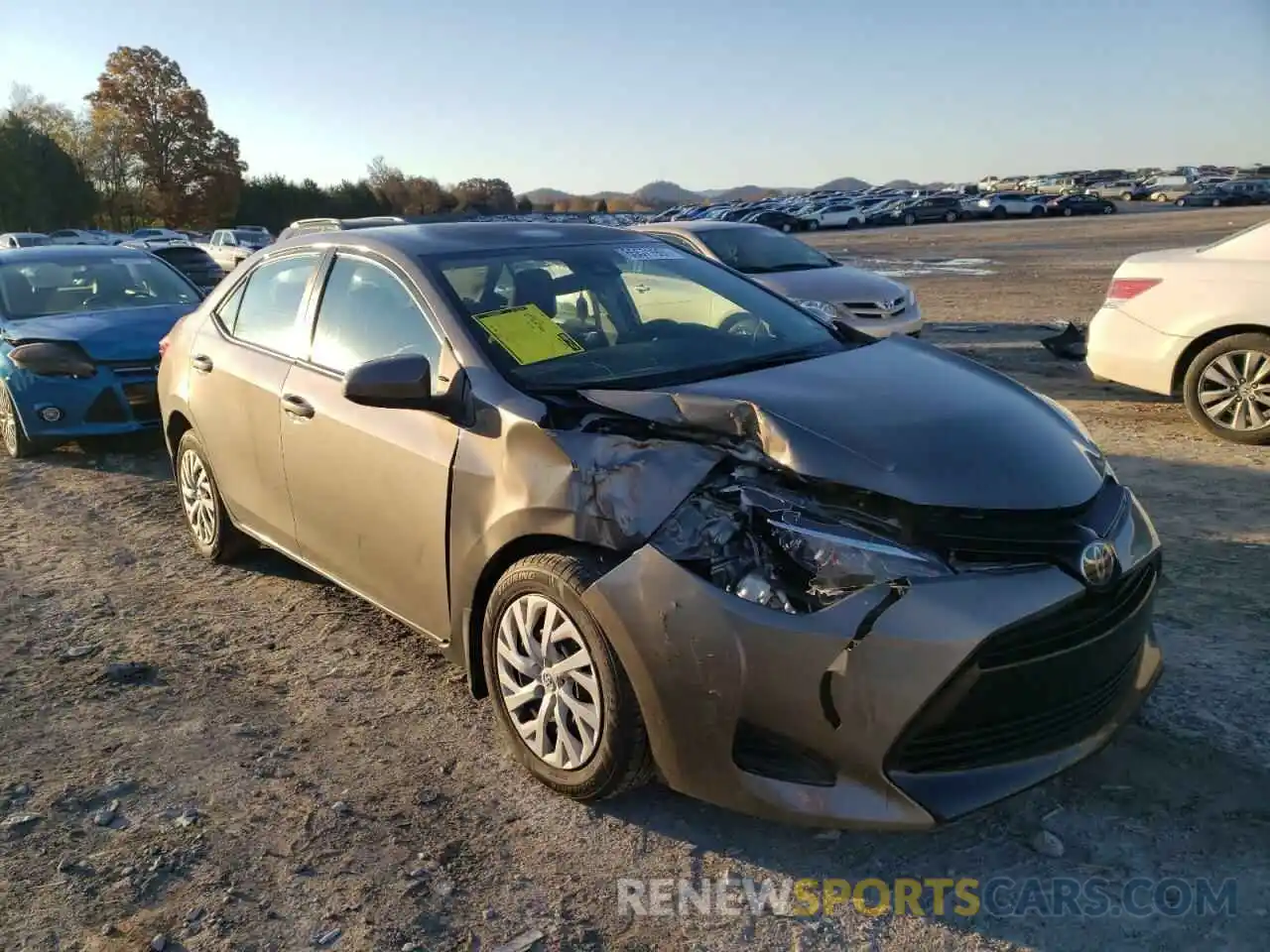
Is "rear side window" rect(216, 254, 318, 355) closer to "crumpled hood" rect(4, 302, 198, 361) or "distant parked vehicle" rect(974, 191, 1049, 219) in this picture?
"crumpled hood" rect(4, 302, 198, 361)

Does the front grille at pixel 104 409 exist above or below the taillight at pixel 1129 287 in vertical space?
below

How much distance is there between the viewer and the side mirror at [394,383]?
3.18 m

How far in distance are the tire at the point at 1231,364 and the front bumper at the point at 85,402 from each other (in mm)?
7245

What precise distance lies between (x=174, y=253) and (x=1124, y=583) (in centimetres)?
1660

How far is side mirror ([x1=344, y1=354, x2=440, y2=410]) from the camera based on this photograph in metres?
3.18

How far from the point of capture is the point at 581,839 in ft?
9.42

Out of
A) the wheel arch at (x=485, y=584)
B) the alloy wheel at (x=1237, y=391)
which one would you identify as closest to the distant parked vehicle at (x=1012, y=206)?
the alloy wheel at (x=1237, y=391)

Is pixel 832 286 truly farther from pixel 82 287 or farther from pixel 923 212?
pixel 923 212

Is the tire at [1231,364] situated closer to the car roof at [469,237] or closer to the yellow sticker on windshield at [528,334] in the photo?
the car roof at [469,237]

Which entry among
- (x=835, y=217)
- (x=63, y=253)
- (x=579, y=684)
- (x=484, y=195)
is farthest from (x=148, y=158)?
(x=579, y=684)

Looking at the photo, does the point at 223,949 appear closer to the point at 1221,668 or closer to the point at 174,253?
Answer: the point at 1221,668

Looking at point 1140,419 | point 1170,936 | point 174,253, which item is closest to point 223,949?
point 1170,936

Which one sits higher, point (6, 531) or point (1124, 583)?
point (1124, 583)

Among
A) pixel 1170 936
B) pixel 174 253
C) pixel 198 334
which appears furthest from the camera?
pixel 174 253
